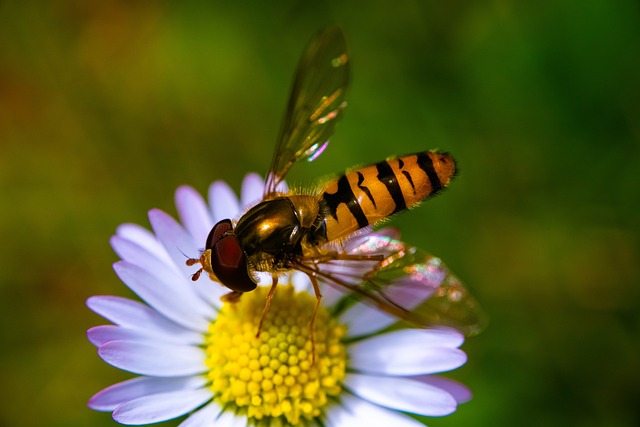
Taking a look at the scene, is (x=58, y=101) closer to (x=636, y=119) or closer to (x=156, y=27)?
(x=156, y=27)

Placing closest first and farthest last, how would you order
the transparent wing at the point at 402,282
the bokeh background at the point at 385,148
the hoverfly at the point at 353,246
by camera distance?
1. the transparent wing at the point at 402,282
2. the hoverfly at the point at 353,246
3. the bokeh background at the point at 385,148

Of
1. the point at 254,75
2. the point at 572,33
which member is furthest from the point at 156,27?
the point at 572,33

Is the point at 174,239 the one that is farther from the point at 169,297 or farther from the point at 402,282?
the point at 402,282

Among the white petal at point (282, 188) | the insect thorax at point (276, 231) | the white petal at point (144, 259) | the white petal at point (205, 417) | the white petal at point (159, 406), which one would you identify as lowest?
the white petal at point (205, 417)

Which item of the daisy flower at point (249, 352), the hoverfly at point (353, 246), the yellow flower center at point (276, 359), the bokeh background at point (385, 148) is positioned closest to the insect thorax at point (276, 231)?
the hoverfly at point (353, 246)

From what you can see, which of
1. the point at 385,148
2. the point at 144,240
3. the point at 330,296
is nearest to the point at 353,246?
the point at 330,296

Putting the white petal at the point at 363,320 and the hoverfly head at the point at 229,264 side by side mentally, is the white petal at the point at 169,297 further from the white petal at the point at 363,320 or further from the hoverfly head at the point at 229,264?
the white petal at the point at 363,320
